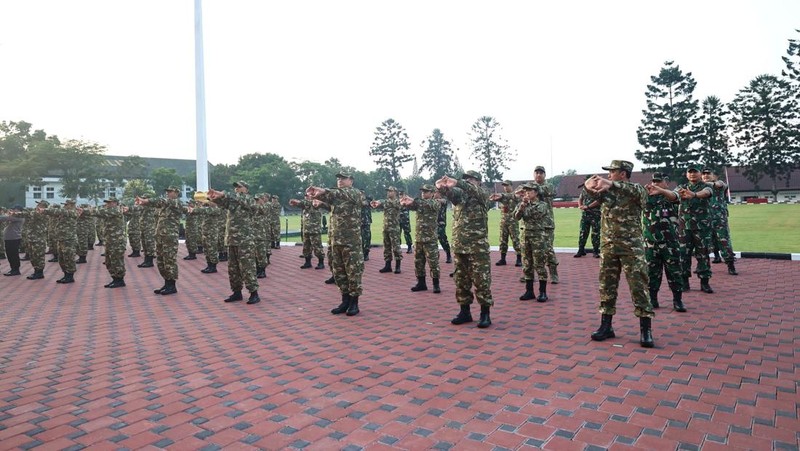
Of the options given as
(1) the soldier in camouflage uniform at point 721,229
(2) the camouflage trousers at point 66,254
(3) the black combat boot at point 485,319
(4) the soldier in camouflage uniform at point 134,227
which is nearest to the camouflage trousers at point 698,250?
(1) the soldier in camouflage uniform at point 721,229

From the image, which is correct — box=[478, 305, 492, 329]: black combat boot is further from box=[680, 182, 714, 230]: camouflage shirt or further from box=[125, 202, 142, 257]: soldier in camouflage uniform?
box=[125, 202, 142, 257]: soldier in camouflage uniform

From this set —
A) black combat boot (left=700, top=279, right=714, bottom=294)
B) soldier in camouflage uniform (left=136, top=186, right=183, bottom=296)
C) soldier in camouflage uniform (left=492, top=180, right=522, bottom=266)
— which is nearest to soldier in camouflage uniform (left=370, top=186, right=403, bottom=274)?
soldier in camouflage uniform (left=492, top=180, right=522, bottom=266)

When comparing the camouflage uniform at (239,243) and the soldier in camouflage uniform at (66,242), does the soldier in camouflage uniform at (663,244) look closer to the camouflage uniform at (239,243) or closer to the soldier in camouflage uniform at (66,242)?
the camouflage uniform at (239,243)


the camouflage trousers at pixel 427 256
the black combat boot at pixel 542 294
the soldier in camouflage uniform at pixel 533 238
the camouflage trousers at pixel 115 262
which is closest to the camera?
the black combat boot at pixel 542 294

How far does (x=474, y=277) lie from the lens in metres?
5.52

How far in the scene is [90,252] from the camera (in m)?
17.3

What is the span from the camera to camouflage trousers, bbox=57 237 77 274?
10016 millimetres

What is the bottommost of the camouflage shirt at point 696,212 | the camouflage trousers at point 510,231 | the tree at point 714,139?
the camouflage trousers at point 510,231

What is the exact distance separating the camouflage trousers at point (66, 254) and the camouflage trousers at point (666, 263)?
35.8ft

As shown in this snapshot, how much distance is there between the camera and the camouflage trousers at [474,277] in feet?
17.9

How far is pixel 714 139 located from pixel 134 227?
55.8 metres

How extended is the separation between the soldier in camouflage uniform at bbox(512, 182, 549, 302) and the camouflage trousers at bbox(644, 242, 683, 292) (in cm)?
143

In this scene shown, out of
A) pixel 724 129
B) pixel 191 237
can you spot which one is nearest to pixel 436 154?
pixel 724 129

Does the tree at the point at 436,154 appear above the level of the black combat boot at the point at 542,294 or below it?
above
